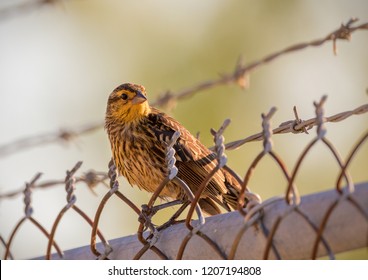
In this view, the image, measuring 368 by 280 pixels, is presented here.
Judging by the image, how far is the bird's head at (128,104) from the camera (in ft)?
19.6

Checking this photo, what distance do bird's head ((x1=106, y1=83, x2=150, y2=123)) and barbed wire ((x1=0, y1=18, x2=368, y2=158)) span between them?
28.7 inches

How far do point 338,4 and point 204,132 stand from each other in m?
2.15

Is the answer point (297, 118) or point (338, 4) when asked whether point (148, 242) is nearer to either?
point (297, 118)

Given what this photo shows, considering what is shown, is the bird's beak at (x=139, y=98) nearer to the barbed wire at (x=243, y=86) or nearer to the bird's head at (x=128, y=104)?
the bird's head at (x=128, y=104)

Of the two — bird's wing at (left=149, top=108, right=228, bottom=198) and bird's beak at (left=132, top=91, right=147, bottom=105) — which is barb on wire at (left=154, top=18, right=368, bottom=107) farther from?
bird's beak at (left=132, top=91, right=147, bottom=105)

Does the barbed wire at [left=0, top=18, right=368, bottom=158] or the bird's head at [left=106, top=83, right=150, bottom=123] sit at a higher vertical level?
the bird's head at [left=106, top=83, right=150, bottom=123]

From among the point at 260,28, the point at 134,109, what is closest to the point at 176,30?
the point at 260,28

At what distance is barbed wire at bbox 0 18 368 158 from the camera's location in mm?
4039

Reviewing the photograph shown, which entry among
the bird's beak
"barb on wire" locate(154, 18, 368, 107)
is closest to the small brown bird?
the bird's beak

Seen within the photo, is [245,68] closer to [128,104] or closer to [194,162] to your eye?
[194,162]

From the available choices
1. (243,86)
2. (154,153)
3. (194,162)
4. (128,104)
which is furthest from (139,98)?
(243,86)

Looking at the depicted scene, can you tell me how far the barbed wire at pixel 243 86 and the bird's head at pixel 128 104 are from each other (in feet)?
2.39

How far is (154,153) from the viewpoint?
5637 mm

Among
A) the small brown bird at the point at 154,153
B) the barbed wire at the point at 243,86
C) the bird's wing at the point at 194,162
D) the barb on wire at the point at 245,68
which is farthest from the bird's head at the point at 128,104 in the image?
the barb on wire at the point at 245,68
